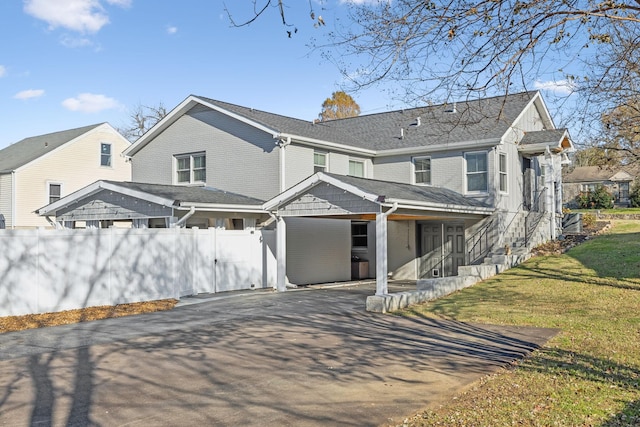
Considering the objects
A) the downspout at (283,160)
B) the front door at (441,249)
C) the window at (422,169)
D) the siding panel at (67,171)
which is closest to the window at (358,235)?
the front door at (441,249)

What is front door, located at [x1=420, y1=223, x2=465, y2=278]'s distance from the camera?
22.6 metres

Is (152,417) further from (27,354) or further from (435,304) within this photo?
(435,304)

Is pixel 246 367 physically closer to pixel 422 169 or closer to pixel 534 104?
pixel 422 169

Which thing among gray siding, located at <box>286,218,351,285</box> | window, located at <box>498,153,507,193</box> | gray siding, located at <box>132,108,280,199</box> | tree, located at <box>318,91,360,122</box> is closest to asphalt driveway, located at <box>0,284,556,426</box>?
gray siding, located at <box>286,218,351,285</box>

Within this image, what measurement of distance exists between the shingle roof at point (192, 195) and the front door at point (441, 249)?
6.84 metres

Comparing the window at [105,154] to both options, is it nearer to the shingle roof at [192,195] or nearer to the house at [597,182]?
the shingle roof at [192,195]

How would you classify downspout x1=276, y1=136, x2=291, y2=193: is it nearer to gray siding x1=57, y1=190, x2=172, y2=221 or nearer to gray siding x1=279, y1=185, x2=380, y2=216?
gray siding x1=279, y1=185, x2=380, y2=216

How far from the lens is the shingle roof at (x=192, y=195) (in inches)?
727

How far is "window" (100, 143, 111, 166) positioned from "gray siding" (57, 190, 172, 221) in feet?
41.1

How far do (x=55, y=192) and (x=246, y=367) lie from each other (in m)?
25.6

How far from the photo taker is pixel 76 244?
14.0 metres

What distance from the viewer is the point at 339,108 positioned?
54562 millimetres

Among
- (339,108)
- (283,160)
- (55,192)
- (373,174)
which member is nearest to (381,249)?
(283,160)

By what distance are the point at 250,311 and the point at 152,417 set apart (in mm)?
8011
